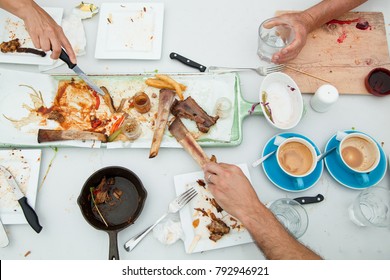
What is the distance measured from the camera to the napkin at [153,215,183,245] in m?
1.14

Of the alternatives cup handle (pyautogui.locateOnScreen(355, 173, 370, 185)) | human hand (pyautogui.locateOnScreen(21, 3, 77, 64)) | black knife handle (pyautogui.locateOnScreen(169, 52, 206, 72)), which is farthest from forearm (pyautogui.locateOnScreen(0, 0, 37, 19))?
cup handle (pyautogui.locateOnScreen(355, 173, 370, 185))

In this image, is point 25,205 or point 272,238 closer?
point 272,238

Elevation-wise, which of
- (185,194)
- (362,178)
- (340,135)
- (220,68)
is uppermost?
(220,68)

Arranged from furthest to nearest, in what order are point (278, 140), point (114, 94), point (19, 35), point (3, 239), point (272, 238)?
point (19, 35), point (114, 94), point (278, 140), point (3, 239), point (272, 238)

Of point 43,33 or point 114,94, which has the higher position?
point 43,33

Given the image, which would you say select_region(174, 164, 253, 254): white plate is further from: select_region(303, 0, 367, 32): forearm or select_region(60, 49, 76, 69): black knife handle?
select_region(303, 0, 367, 32): forearm

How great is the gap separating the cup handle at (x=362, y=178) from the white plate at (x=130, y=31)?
102 centimetres

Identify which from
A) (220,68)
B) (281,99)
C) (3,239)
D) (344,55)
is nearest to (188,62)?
(220,68)

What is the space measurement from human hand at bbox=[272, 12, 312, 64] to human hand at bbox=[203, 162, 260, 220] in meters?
0.56

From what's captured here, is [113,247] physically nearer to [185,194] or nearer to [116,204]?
[116,204]

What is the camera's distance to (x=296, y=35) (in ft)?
4.31

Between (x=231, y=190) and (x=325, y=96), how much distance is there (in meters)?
0.58

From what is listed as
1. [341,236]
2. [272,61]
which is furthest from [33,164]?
[341,236]

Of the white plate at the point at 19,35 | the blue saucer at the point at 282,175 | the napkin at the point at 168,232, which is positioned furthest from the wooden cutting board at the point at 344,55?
the white plate at the point at 19,35
